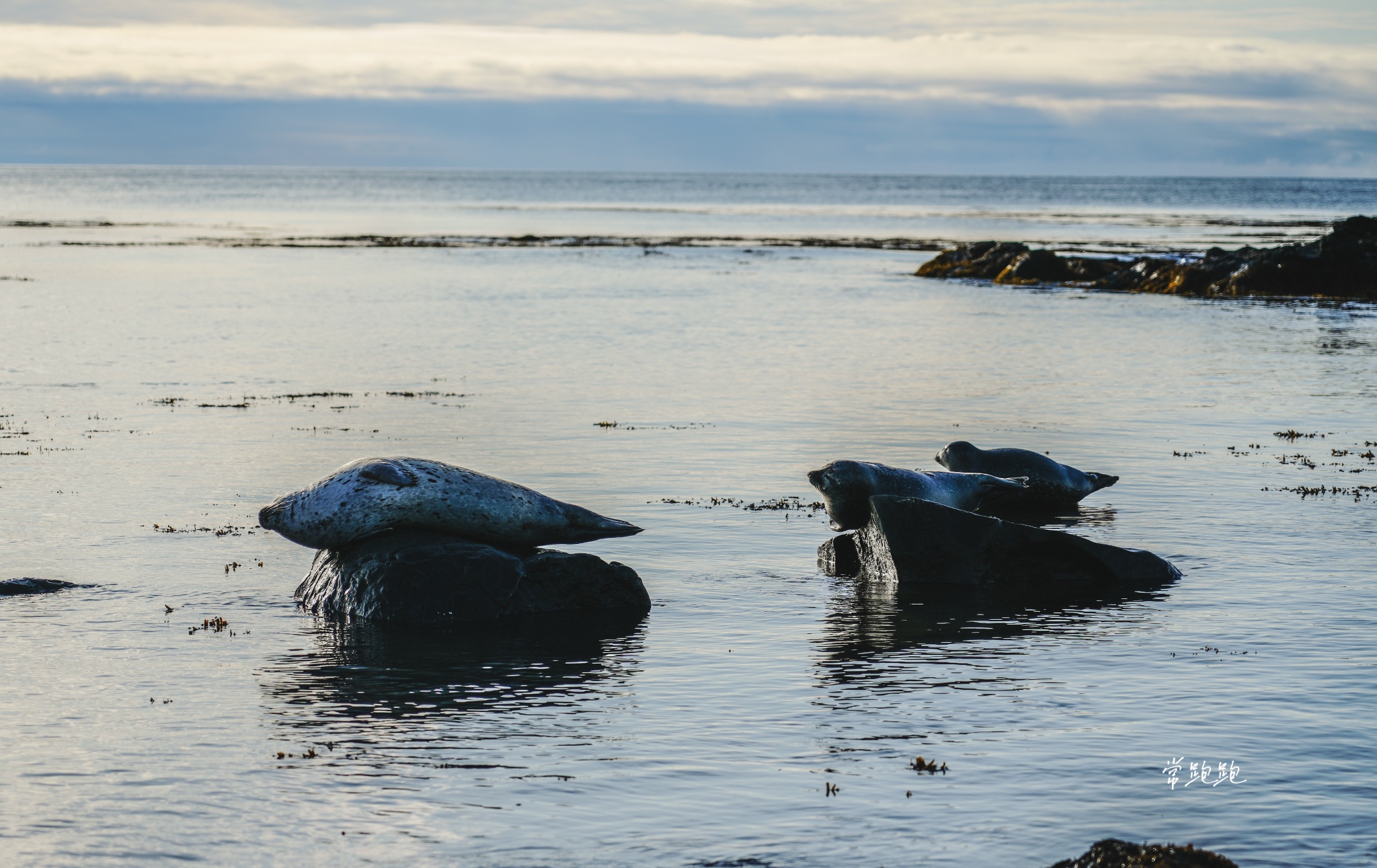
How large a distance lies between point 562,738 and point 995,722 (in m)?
3.48

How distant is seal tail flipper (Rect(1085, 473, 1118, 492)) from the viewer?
2188 cm

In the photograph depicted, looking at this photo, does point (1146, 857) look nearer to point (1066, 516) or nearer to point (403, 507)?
point (403, 507)

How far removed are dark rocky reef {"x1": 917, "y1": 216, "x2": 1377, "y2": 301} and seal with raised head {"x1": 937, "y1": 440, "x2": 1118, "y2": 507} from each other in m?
49.1

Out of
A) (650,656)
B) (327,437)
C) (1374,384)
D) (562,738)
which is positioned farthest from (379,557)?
(1374,384)

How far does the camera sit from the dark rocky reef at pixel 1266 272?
217 ft

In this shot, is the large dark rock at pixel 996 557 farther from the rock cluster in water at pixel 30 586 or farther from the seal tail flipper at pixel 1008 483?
the rock cluster in water at pixel 30 586

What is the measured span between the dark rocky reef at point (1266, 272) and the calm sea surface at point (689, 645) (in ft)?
87.0

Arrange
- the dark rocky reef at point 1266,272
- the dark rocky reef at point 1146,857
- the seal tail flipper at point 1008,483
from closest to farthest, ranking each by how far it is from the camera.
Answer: the dark rocky reef at point 1146,857, the seal tail flipper at point 1008,483, the dark rocky reef at point 1266,272

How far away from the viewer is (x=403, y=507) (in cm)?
1591

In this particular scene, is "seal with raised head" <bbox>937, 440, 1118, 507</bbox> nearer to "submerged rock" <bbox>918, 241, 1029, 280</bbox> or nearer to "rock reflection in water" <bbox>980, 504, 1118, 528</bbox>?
"rock reflection in water" <bbox>980, 504, 1118, 528</bbox>
